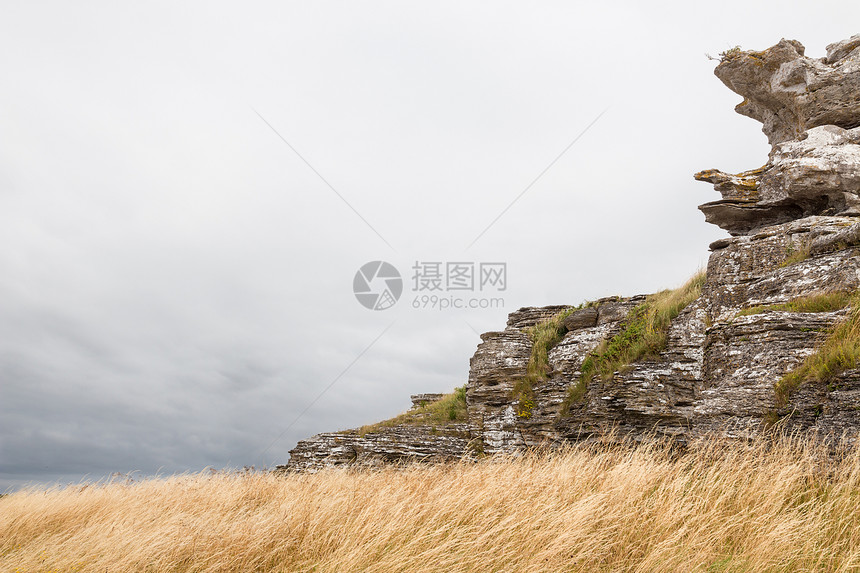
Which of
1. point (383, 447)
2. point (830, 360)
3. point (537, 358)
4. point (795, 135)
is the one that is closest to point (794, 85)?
point (795, 135)

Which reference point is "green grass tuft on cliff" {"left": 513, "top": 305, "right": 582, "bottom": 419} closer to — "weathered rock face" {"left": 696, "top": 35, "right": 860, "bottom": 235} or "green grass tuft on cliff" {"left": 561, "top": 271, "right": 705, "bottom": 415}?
"green grass tuft on cliff" {"left": 561, "top": 271, "right": 705, "bottom": 415}

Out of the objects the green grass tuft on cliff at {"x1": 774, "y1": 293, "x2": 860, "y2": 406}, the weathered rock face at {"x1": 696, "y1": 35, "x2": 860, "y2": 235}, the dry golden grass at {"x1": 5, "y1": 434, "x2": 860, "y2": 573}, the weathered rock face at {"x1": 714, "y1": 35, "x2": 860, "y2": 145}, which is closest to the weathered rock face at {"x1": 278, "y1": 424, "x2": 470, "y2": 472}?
the dry golden grass at {"x1": 5, "y1": 434, "x2": 860, "y2": 573}

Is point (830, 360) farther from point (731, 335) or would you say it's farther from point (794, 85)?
point (794, 85)

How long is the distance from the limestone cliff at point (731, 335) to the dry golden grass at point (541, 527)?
1.68 metres

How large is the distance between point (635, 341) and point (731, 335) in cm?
447

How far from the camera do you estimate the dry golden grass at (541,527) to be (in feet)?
19.1


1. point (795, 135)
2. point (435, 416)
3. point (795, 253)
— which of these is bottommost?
point (435, 416)

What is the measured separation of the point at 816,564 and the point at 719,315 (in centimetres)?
845

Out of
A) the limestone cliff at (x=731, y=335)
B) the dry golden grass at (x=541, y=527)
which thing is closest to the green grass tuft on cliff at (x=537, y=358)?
the limestone cliff at (x=731, y=335)

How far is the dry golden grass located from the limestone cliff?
66.2 inches

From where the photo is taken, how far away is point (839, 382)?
8.38m

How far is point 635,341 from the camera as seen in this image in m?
15.3

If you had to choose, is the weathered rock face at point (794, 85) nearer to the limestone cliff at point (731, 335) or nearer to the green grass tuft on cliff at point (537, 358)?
the limestone cliff at point (731, 335)

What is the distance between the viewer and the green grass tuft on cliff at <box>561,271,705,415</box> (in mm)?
14492
